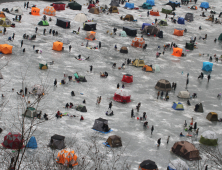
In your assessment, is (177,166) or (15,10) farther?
(15,10)

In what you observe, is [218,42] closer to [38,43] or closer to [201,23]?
[201,23]

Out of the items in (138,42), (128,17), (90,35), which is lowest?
(138,42)

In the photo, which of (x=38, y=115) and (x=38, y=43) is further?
(x=38, y=43)

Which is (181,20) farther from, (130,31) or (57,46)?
(57,46)

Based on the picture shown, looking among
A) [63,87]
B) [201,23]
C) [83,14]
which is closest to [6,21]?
[83,14]

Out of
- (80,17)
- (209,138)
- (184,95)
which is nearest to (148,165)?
(209,138)

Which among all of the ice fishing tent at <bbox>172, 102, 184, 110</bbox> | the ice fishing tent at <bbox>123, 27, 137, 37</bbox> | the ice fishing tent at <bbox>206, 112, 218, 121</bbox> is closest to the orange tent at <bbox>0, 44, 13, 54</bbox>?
the ice fishing tent at <bbox>172, 102, 184, 110</bbox>
